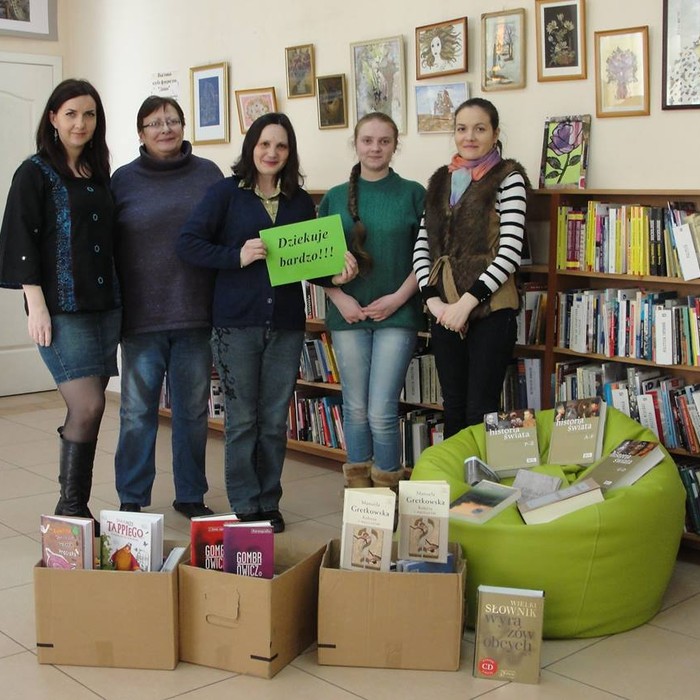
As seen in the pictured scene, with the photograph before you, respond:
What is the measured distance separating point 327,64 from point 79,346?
201 cm

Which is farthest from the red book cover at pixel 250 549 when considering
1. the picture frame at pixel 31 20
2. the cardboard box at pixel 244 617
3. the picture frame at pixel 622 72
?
the picture frame at pixel 31 20

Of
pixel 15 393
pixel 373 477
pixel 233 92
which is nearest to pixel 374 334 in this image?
pixel 373 477

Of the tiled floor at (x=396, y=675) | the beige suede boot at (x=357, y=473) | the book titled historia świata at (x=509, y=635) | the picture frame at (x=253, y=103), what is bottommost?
the tiled floor at (x=396, y=675)

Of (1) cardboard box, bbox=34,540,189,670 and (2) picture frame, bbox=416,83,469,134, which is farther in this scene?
(2) picture frame, bbox=416,83,469,134

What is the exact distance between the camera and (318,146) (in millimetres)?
4676

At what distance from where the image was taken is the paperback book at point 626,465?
9.43ft

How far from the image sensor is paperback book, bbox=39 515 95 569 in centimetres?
251

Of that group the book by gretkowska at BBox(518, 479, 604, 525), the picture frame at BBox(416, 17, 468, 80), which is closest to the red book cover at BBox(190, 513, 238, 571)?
the book by gretkowska at BBox(518, 479, 604, 525)

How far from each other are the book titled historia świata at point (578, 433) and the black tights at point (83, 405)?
4.79 feet

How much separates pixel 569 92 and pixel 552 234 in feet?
1.82

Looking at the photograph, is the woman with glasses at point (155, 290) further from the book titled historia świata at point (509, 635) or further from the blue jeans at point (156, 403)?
the book titled historia świata at point (509, 635)

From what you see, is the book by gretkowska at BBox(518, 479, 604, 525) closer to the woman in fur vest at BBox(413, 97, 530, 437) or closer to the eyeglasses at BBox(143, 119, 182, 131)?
the woman in fur vest at BBox(413, 97, 530, 437)

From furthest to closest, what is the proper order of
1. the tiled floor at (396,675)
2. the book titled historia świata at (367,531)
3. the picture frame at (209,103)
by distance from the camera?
the picture frame at (209,103) < the book titled historia świata at (367,531) < the tiled floor at (396,675)

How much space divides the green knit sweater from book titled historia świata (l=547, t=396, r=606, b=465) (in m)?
0.61
